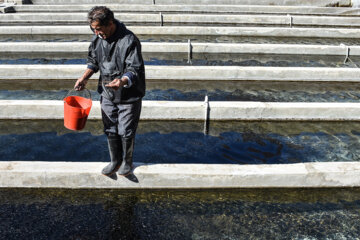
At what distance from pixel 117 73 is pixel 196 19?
38.8 feet

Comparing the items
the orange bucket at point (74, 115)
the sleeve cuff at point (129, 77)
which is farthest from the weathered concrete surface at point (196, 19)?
the sleeve cuff at point (129, 77)

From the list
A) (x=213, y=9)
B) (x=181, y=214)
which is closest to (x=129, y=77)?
(x=181, y=214)

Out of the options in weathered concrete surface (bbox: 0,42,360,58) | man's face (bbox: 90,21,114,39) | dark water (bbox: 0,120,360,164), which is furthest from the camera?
weathered concrete surface (bbox: 0,42,360,58)

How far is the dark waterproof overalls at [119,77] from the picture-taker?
371 cm

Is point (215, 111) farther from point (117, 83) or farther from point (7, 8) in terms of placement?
point (7, 8)

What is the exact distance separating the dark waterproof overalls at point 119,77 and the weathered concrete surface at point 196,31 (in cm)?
944

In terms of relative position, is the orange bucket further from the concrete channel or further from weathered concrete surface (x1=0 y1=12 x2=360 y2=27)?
weathered concrete surface (x1=0 y1=12 x2=360 y2=27)

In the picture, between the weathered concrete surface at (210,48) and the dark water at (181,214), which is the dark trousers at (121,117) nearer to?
the dark water at (181,214)

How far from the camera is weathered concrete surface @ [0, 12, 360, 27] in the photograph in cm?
1478

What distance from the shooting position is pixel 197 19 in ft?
49.0

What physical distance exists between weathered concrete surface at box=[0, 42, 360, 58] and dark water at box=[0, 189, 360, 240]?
6.96 m

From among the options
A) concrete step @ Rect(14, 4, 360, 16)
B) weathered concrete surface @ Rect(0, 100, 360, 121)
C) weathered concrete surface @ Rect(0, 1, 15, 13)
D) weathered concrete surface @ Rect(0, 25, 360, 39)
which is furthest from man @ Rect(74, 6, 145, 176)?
weathered concrete surface @ Rect(0, 1, 15, 13)

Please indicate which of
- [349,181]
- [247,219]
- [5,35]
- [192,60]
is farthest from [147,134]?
[5,35]

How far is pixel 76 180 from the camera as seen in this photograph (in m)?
4.57
